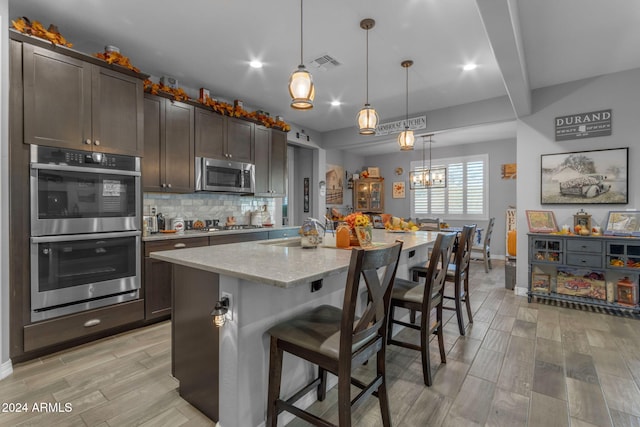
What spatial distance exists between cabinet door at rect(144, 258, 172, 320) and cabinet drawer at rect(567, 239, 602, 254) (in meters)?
4.67

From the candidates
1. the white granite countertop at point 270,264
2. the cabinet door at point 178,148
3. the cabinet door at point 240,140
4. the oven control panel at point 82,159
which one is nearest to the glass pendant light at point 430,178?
the cabinet door at point 240,140

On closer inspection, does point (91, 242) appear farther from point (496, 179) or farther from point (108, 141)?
point (496, 179)

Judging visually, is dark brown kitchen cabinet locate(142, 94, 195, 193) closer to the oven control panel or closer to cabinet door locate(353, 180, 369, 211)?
the oven control panel

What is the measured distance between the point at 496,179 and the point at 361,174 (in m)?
3.26

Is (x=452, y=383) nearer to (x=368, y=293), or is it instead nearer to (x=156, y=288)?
(x=368, y=293)

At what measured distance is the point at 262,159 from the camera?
15.3ft

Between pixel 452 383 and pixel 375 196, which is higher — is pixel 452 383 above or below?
below

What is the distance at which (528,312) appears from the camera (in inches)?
138

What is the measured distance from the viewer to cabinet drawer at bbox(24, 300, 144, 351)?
7.65 ft

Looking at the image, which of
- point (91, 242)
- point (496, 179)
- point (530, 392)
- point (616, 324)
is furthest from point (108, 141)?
point (496, 179)

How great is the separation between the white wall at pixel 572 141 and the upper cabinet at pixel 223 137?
3.89 meters

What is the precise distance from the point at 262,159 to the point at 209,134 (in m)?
0.95

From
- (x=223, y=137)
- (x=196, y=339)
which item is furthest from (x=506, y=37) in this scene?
(x=223, y=137)

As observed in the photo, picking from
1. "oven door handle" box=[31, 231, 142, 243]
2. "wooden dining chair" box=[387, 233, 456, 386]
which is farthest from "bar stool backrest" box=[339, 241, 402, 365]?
"oven door handle" box=[31, 231, 142, 243]
